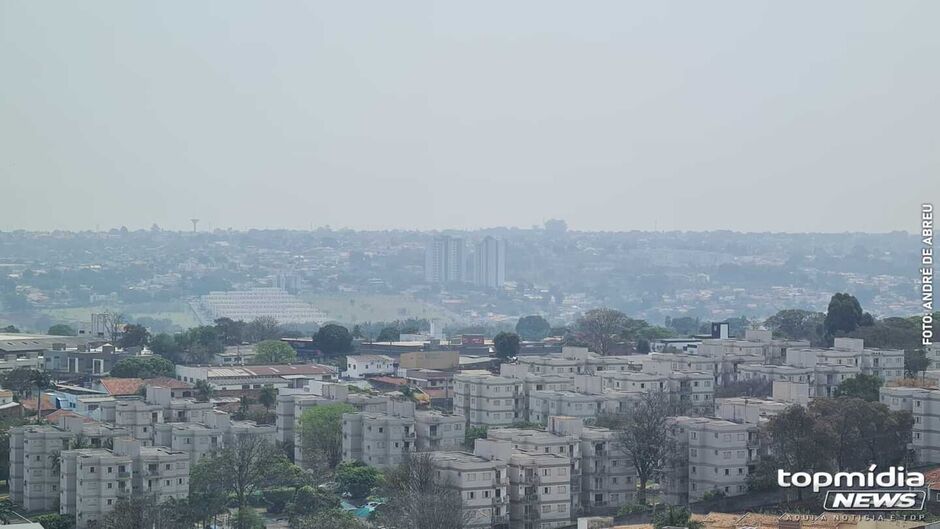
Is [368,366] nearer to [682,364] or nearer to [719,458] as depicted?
[682,364]

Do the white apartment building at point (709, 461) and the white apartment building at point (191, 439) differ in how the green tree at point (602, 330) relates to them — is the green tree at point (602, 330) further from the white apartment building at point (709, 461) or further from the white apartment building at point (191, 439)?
the white apartment building at point (709, 461)

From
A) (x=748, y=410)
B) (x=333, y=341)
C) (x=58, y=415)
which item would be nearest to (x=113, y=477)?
(x=58, y=415)

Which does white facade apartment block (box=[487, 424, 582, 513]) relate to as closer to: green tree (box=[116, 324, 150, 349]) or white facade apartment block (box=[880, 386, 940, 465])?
white facade apartment block (box=[880, 386, 940, 465])

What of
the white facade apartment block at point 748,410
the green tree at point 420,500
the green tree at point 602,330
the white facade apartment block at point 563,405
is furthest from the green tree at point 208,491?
the green tree at point 602,330

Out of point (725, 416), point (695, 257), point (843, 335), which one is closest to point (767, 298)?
point (695, 257)

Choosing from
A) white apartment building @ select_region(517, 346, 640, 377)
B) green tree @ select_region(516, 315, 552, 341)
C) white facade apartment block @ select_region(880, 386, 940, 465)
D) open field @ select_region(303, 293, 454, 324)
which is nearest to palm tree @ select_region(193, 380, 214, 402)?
white apartment building @ select_region(517, 346, 640, 377)

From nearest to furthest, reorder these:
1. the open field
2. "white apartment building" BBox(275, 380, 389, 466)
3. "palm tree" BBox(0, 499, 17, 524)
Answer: "palm tree" BBox(0, 499, 17, 524), "white apartment building" BBox(275, 380, 389, 466), the open field
